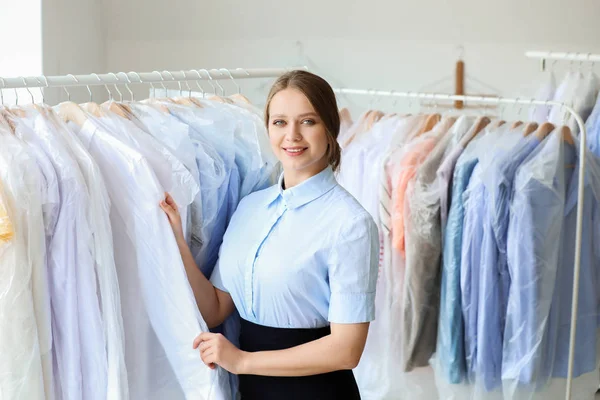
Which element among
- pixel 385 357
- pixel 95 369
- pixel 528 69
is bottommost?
pixel 385 357

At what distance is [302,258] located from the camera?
1510mm

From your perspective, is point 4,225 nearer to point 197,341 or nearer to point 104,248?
point 104,248

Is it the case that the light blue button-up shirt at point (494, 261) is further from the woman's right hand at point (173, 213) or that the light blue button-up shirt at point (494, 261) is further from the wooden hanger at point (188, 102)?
the woman's right hand at point (173, 213)

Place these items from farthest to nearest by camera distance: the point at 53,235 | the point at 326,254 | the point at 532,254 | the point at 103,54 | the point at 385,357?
the point at 103,54
the point at 385,357
the point at 532,254
the point at 326,254
the point at 53,235

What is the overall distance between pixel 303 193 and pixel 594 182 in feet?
4.65

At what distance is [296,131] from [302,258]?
241 millimetres

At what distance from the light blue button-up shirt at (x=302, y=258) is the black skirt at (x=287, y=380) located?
0.05 ft

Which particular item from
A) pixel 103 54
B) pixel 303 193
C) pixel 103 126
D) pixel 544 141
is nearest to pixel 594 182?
pixel 544 141

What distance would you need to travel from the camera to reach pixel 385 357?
9.60 ft

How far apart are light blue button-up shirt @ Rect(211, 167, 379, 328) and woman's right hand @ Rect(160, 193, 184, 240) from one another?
144 mm

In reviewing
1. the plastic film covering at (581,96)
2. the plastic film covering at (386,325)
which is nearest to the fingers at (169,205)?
the plastic film covering at (386,325)

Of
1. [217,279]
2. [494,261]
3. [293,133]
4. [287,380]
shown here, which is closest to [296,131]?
[293,133]

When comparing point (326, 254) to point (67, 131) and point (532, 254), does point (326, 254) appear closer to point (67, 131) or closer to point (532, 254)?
point (67, 131)

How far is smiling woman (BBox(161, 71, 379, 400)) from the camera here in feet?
4.90
